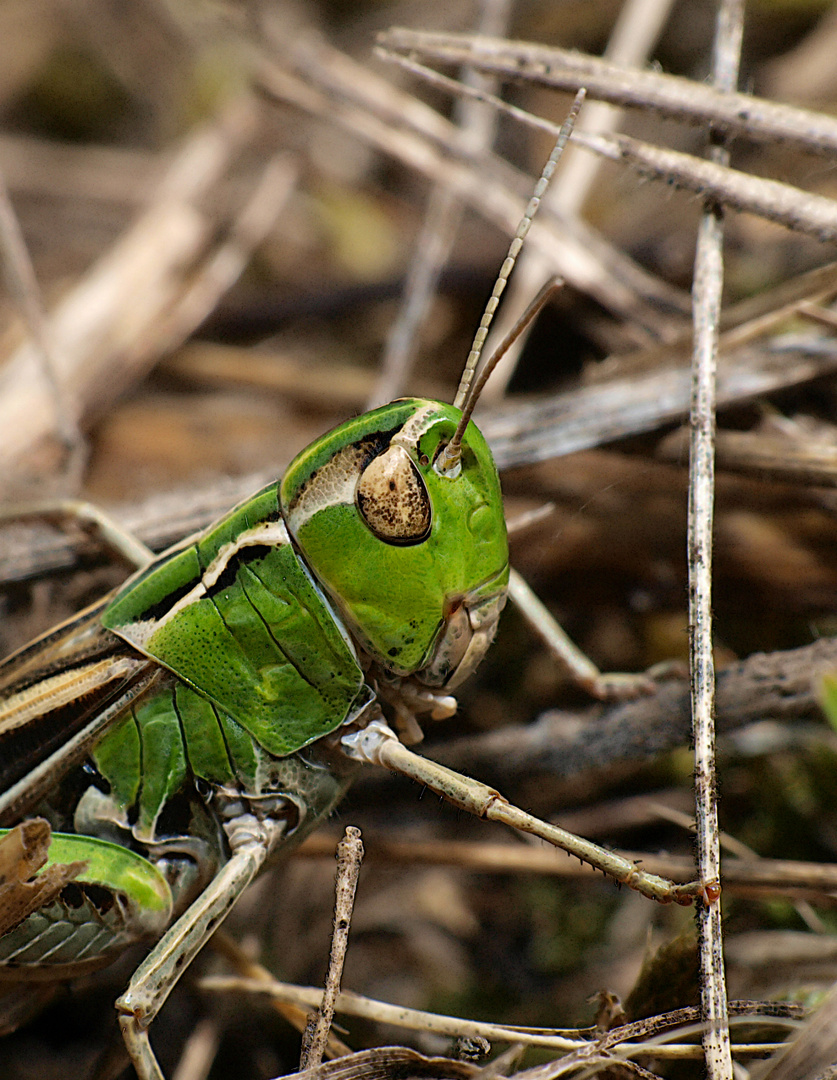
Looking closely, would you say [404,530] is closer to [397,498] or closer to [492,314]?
[397,498]

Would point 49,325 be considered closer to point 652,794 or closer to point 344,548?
point 344,548

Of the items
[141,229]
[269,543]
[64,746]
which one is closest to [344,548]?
[269,543]

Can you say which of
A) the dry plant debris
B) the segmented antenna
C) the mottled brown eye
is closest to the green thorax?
the mottled brown eye

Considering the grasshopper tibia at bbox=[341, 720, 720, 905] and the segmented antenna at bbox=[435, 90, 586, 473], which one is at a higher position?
the segmented antenna at bbox=[435, 90, 586, 473]

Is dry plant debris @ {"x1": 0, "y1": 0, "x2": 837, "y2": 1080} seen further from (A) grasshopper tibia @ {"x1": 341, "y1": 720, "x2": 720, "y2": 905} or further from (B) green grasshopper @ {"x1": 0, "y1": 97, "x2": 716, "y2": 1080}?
(B) green grasshopper @ {"x1": 0, "y1": 97, "x2": 716, "y2": 1080}

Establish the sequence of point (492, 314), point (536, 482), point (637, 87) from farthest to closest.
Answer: point (536, 482), point (637, 87), point (492, 314)

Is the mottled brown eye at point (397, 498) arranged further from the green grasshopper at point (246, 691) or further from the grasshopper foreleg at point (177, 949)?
the grasshopper foreleg at point (177, 949)

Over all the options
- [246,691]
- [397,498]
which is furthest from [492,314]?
[246,691]
